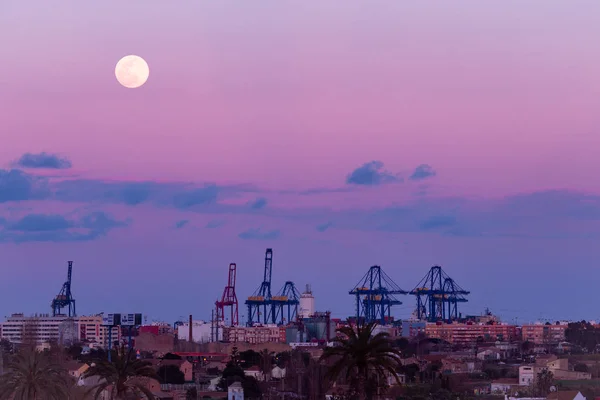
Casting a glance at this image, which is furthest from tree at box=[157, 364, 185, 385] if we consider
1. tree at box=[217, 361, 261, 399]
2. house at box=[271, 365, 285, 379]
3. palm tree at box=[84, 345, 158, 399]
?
palm tree at box=[84, 345, 158, 399]

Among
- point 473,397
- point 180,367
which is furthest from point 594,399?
point 180,367

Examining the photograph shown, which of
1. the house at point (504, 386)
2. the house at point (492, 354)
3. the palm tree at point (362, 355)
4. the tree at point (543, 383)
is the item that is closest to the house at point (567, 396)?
the tree at point (543, 383)

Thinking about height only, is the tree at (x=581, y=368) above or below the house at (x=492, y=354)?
below

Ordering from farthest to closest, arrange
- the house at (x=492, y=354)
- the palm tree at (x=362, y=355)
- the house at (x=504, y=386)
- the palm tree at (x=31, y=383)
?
the house at (x=492, y=354)
the house at (x=504, y=386)
the palm tree at (x=31, y=383)
the palm tree at (x=362, y=355)

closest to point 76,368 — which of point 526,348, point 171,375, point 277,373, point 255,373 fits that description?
point 171,375

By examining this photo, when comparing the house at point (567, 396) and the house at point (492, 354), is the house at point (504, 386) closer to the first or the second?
the house at point (567, 396)

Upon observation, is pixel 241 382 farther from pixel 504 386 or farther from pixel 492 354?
pixel 492 354

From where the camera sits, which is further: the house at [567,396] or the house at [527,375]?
the house at [527,375]

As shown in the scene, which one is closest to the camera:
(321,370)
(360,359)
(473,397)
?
(360,359)

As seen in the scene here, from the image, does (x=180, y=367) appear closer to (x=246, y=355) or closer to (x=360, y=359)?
(x=246, y=355)
